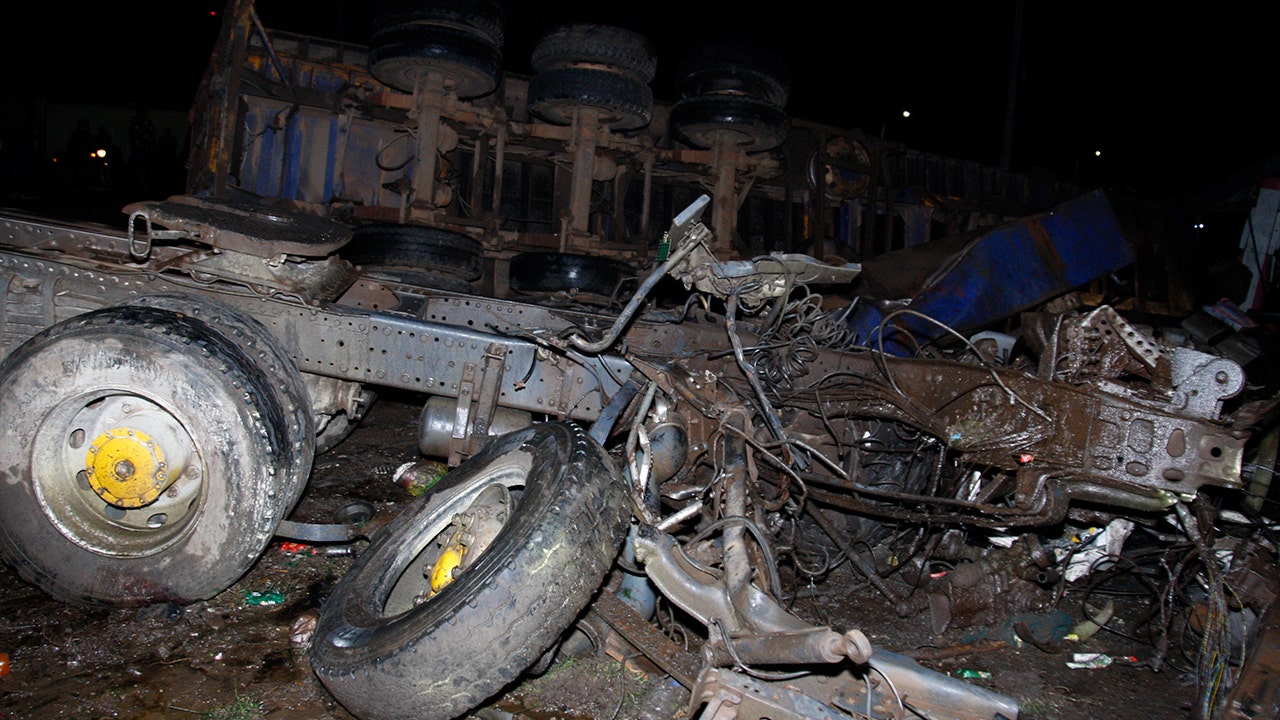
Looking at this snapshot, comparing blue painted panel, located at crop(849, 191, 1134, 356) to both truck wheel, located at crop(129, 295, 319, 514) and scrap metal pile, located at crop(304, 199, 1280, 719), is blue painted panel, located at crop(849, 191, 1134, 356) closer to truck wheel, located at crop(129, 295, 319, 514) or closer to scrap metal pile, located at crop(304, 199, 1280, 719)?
scrap metal pile, located at crop(304, 199, 1280, 719)

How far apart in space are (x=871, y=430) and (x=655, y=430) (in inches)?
55.2

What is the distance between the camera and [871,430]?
11.9 ft

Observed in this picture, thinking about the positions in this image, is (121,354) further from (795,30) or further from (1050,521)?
(795,30)

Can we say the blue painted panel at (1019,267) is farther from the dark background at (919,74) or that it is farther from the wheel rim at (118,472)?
the dark background at (919,74)

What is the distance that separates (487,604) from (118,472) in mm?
1737

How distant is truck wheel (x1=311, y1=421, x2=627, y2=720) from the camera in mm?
1946

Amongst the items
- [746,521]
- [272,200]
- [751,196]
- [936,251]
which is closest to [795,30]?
[751,196]

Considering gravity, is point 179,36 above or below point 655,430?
above

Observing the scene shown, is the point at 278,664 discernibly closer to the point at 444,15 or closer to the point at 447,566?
the point at 447,566

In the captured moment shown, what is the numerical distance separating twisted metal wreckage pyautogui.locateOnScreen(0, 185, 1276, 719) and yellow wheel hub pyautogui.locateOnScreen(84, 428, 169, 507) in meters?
0.01

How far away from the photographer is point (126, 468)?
2.58 metres

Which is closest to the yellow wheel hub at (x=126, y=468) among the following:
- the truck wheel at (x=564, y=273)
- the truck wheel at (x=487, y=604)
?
the truck wheel at (x=487, y=604)

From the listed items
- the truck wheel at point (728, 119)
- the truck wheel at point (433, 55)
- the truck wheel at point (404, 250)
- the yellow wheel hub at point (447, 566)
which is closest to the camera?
the yellow wheel hub at point (447, 566)

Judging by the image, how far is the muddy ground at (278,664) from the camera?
2221mm
